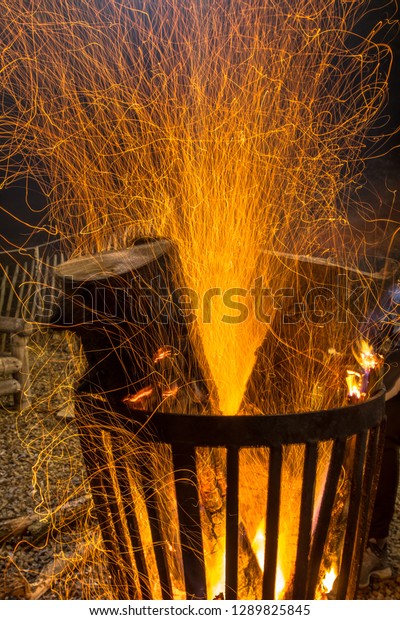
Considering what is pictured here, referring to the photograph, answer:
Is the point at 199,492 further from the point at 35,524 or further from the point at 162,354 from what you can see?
the point at 35,524

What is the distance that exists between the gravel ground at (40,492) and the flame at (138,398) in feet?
1.72

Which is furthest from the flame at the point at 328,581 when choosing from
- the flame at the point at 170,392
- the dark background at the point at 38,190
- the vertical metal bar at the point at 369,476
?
the dark background at the point at 38,190

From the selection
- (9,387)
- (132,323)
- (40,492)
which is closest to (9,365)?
(9,387)

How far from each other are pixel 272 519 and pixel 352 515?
0.29m

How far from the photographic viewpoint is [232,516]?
1.35 metres

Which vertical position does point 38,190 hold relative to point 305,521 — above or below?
above

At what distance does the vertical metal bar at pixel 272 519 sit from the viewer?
1312 millimetres

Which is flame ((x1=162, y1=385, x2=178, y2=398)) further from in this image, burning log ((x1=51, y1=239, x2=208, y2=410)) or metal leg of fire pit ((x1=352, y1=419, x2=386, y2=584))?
metal leg of fire pit ((x1=352, y1=419, x2=386, y2=584))

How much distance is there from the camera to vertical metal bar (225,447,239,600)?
4.28ft

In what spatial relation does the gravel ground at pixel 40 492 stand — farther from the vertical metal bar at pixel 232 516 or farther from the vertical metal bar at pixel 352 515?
the vertical metal bar at pixel 352 515

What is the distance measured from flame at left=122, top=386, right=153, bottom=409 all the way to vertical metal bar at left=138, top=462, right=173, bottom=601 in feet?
0.52

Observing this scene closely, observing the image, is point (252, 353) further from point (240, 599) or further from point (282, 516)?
point (240, 599)

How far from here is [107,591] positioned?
82.7 inches

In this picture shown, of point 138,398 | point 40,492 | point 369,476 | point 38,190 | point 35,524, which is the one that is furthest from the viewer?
point 38,190
